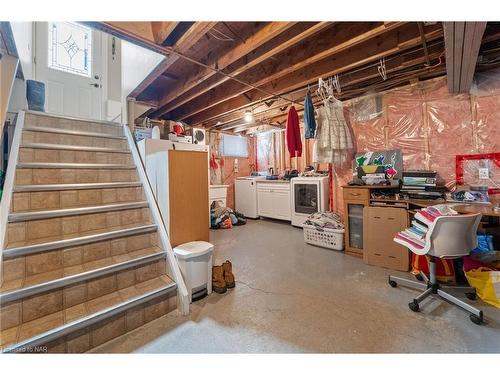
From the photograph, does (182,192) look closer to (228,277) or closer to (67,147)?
(228,277)

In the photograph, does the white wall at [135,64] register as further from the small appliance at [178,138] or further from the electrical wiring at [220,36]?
the small appliance at [178,138]

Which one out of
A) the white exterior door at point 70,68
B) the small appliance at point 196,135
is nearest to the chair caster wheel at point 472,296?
the small appliance at point 196,135

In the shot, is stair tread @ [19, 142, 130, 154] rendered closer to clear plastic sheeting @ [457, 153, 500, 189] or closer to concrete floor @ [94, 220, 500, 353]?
concrete floor @ [94, 220, 500, 353]

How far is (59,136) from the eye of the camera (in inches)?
84.4

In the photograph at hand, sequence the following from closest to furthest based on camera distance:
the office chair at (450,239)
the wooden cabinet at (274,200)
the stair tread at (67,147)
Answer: the office chair at (450,239) < the stair tread at (67,147) < the wooden cabinet at (274,200)

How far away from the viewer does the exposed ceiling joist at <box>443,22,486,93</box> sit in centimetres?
133

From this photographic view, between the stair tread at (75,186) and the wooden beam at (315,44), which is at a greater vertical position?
the wooden beam at (315,44)

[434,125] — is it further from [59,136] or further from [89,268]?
[59,136]

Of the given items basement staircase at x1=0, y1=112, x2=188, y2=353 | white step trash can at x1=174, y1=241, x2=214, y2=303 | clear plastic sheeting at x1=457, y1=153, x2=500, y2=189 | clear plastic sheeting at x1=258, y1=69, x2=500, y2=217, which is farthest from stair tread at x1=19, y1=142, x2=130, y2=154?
clear plastic sheeting at x1=457, y1=153, x2=500, y2=189

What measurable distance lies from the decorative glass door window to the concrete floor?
14.0ft

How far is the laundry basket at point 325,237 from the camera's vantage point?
9.72ft

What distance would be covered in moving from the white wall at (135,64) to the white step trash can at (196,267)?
2.02 meters

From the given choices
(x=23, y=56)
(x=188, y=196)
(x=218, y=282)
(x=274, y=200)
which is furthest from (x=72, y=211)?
(x=274, y=200)

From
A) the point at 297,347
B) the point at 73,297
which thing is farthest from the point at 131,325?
the point at 297,347
